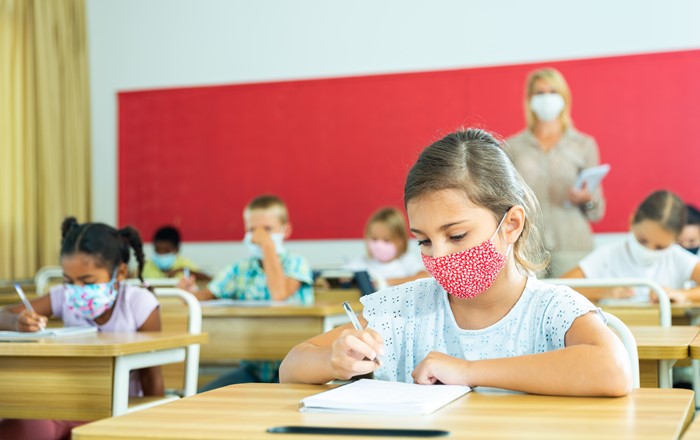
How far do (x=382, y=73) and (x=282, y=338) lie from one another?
3347mm

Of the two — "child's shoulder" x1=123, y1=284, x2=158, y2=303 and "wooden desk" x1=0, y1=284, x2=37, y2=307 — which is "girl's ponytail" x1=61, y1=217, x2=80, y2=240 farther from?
"wooden desk" x1=0, y1=284, x2=37, y2=307

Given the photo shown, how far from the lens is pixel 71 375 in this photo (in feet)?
7.83

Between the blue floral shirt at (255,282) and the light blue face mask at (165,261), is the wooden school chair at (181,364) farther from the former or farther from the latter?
the light blue face mask at (165,261)

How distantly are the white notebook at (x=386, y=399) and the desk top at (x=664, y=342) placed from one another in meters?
0.85

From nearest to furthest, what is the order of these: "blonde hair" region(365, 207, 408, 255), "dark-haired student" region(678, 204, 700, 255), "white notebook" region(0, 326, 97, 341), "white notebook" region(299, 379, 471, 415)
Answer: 1. "white notebook" region(299, 379, 471, 415)
2. "white notebook" region(0, 326, 97, 341)
3. "dark-haired student" region(678, 204, 700, 255)
4. "blonde hair" region(365, 207, 408, 255)

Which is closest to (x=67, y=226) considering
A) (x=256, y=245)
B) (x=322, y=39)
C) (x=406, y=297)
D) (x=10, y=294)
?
(x=256, y=245)

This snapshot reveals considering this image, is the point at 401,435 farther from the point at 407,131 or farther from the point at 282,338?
the point at 407,131

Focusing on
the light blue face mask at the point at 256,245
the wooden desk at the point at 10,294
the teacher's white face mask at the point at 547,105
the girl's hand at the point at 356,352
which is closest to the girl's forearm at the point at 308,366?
the girl's hand at the point at 356,352

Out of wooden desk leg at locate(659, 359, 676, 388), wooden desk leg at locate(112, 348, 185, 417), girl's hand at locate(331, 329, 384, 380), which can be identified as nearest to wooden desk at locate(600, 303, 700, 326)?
wooden desk leg at locate(659, 359, 676, 388)

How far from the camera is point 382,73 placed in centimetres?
650

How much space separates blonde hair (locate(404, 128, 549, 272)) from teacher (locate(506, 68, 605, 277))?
3.15 meters

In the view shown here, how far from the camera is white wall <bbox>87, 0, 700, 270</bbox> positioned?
6039 mm

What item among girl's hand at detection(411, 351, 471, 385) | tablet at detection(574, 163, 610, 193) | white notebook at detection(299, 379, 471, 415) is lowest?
white notebook at detection(299, 379, 471, 415)

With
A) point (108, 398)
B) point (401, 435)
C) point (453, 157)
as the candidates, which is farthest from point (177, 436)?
point (108, 398)
